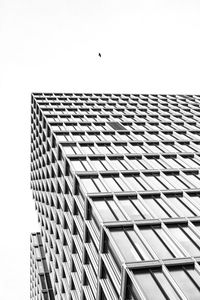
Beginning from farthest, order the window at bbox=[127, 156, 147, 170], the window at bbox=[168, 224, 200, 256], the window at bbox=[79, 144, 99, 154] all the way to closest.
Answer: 1. the window at bbox=[79, 144, 99, 154]
2. the window at bbox=[127, 156, 147, 170]
3. the window at bbox=[168, 224, 200, 256]

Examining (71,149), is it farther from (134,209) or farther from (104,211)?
(134,209)

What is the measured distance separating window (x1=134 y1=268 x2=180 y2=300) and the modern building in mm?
54

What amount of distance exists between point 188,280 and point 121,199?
10.6m

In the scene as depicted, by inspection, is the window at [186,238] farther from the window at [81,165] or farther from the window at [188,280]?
the window at [81,165]

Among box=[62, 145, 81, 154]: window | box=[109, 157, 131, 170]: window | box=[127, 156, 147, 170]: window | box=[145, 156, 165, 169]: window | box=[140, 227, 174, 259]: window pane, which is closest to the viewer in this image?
box=[140, 227, 174, 259]: window pane

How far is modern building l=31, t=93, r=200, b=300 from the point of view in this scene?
22516 millimetres

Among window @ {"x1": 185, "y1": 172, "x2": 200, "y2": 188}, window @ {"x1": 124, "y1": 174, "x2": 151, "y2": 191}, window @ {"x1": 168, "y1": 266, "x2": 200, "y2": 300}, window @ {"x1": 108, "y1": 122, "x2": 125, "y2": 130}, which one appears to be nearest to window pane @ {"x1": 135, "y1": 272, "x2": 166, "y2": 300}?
window @ {"x1": 168, "y1": 266, "x2": 200, "y2": 300}

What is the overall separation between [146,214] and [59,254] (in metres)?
19.0

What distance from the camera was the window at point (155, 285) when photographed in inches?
788

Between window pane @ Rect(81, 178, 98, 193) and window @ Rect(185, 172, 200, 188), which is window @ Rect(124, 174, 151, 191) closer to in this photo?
window pane @ Rect(81, 178, 98, 193)

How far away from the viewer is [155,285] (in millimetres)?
20797

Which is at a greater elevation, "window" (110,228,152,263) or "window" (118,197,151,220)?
"window" (118,197,151,220)

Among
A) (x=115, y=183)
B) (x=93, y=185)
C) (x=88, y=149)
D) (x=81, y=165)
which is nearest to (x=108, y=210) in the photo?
(x=93, y=185)

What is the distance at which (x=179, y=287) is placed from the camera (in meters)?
20.5
